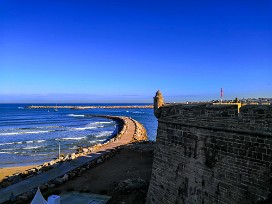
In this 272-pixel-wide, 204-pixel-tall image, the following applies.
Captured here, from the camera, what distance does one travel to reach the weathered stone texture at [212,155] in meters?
7.63

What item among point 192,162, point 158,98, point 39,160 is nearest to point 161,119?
point 158,98

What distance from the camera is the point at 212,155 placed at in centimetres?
902

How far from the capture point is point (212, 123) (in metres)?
9.11

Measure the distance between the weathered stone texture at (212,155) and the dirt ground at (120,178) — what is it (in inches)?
121

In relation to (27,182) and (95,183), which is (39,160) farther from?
(95,183)

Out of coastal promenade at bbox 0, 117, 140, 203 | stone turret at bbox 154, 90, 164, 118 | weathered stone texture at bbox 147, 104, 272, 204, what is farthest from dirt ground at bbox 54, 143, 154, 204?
stone turret at bbox 154, 90, 164, 118

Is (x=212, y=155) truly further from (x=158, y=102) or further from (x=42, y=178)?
(x=42, y=178)

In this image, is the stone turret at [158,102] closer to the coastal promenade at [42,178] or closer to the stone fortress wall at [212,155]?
the stone fortress wall at [212,155]

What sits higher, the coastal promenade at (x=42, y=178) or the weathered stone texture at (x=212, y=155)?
the weathered stone texture at (x=212, y=155)

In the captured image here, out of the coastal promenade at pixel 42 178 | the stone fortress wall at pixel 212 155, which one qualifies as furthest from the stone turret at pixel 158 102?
the coastal promenade at pixel 42 178

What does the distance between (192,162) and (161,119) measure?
2702mm

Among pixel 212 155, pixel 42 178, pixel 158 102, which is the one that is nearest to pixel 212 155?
pixel 212 155

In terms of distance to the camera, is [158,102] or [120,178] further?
[120,178]

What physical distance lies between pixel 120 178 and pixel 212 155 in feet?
34.3
